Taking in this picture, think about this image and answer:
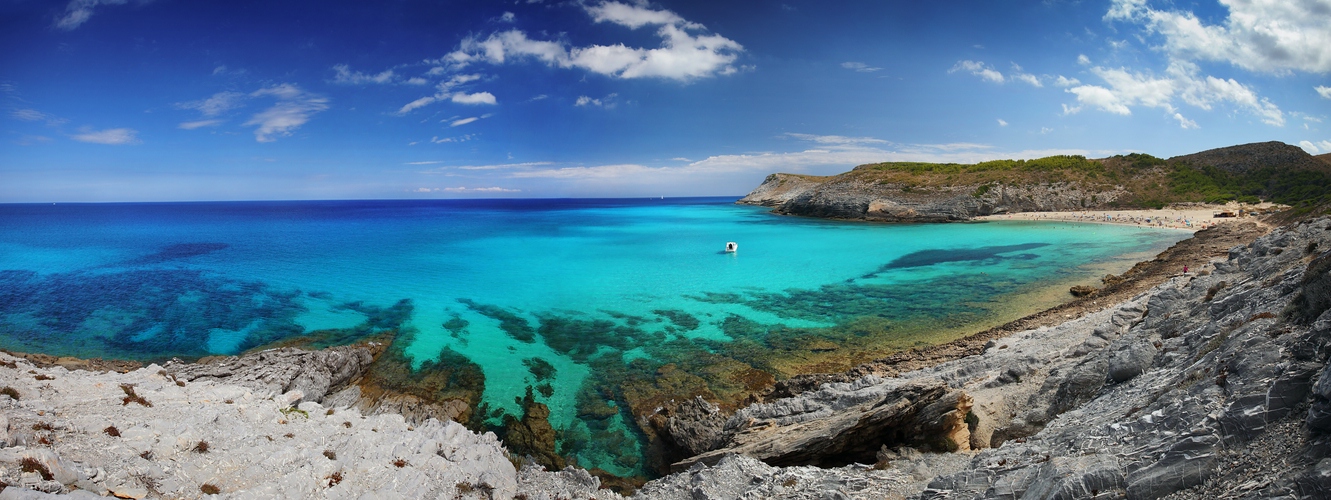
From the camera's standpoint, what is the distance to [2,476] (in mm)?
6652

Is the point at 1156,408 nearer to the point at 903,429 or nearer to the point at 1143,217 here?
the point at 903,429

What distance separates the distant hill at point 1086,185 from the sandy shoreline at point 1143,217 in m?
3.24

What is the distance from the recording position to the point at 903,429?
9.84 m

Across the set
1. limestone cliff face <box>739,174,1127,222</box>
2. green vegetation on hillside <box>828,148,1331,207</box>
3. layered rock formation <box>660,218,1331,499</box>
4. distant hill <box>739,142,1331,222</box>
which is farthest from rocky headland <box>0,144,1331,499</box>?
green vegetation on hillside <box>828,148,1331,207</box>

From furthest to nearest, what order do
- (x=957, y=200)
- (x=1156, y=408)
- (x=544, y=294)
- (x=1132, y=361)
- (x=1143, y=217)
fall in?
(x=957, y=200), (x=1143, y=217), (x=544, y=294), (x=1132, y=361), (x=1156, y=408)

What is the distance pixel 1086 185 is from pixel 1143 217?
20259 mm

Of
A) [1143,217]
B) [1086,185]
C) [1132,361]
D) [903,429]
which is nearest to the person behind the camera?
[1132,361]

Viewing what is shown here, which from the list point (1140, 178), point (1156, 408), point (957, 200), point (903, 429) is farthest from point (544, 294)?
point (1140, 178)

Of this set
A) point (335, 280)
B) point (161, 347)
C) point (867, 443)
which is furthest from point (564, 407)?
point (335, 280)

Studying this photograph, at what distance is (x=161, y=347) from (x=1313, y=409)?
29176 mm

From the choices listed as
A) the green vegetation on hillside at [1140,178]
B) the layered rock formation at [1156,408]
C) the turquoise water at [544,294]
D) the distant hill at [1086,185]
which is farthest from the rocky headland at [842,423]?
the green vegetation on hillside at [1140,178]

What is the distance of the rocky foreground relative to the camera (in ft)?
16.2

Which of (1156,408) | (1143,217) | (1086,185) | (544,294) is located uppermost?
(1086,185)

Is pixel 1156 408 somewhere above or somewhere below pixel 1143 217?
below
